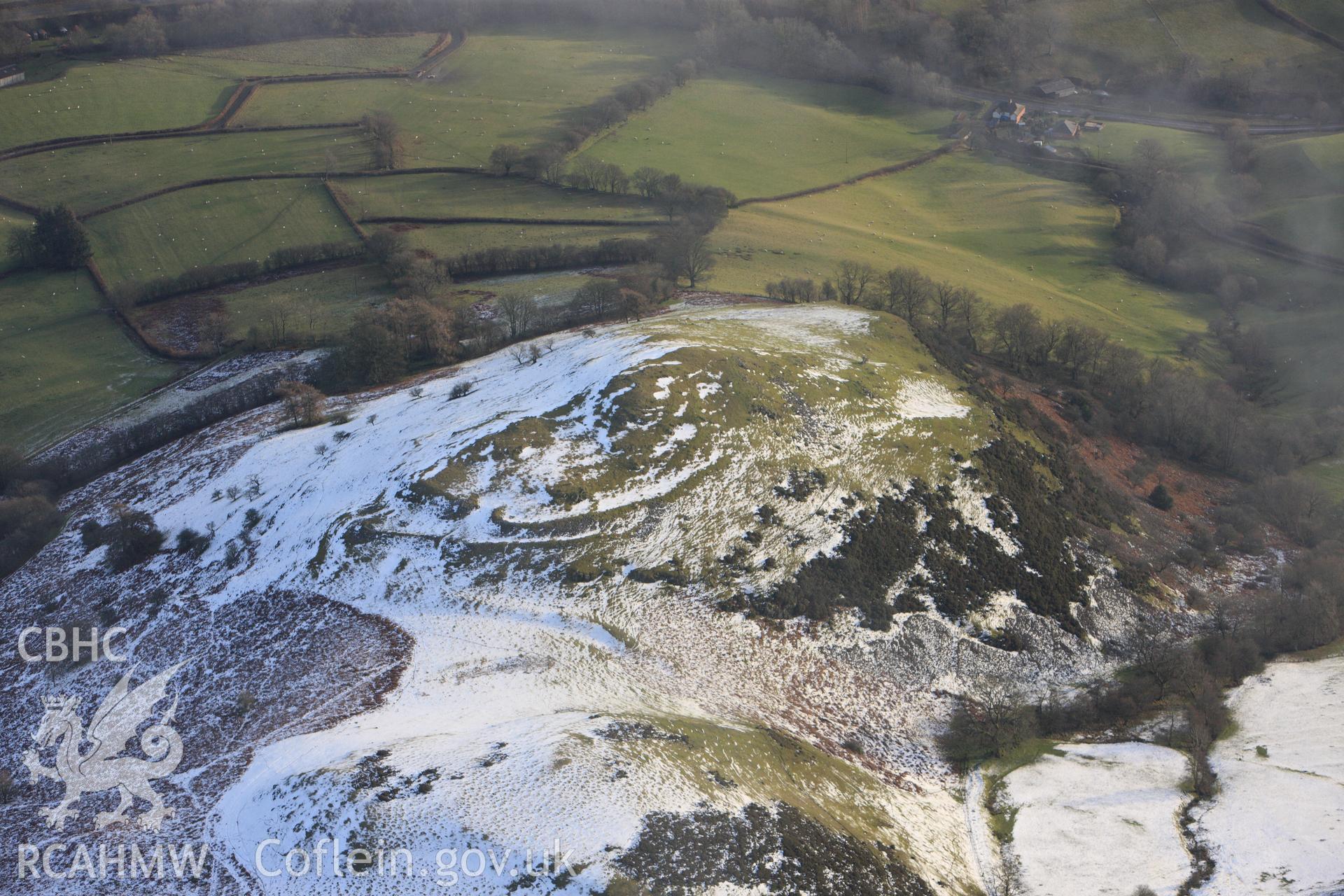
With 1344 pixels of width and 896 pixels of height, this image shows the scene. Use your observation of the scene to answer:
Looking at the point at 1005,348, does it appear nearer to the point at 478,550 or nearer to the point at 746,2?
the point at 478,550

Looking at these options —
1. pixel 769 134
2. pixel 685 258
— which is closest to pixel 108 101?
pixel 685 258

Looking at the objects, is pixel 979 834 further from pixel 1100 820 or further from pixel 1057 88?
pixel 1057 88

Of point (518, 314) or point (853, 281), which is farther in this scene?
point (853, 281)

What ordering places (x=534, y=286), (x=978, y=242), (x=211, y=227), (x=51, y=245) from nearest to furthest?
(x=534, y=286), (x=51, y=245), (x=211, y=227), (x=978, y=242)

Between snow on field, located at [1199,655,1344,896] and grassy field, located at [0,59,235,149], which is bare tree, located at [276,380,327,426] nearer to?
snow on field, located at [1199,655,1344,896]

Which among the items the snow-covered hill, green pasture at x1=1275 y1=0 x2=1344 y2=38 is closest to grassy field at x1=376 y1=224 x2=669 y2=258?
the snow-covered hill

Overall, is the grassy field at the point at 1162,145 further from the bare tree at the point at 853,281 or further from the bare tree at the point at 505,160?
the bare tree at the point at 505,160
